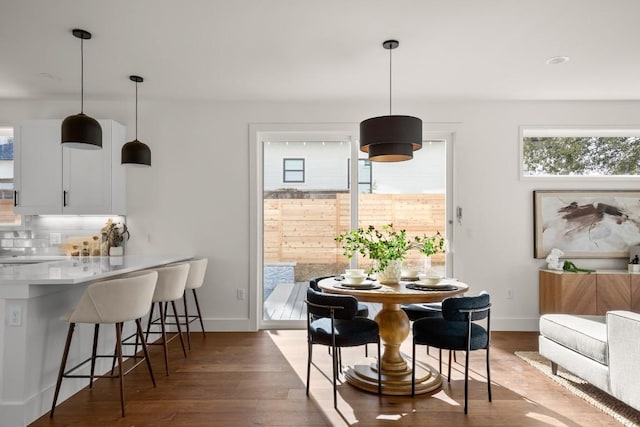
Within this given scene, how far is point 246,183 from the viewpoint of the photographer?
173 inches

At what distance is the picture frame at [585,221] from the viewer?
425cm

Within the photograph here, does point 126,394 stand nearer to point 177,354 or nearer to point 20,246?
point 177,354

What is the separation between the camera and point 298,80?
3.72m

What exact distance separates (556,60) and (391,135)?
178 cm

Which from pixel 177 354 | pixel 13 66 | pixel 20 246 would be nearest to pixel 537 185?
pixel 177 354

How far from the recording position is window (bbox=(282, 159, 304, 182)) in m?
4.53

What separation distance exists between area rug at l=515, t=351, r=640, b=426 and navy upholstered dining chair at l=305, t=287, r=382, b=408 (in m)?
1.45

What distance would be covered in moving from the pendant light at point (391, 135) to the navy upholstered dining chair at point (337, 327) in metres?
1.11

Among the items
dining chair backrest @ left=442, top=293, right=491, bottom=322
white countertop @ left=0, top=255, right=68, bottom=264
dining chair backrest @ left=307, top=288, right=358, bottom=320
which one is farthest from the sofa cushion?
white countertop @ left=0, top=255, right=68, bottom=264

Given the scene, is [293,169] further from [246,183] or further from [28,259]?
[28,259]

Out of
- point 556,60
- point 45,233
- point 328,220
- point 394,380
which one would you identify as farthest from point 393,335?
point 45,233

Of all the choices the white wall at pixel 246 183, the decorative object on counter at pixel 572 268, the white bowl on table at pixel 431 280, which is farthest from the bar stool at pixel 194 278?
the decorative object on counter at pixel 572 268

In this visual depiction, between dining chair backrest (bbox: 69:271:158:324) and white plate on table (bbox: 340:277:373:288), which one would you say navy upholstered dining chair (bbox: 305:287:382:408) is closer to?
white plate on table (bbox: 340:277:373:288)

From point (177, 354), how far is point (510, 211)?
152 inches
